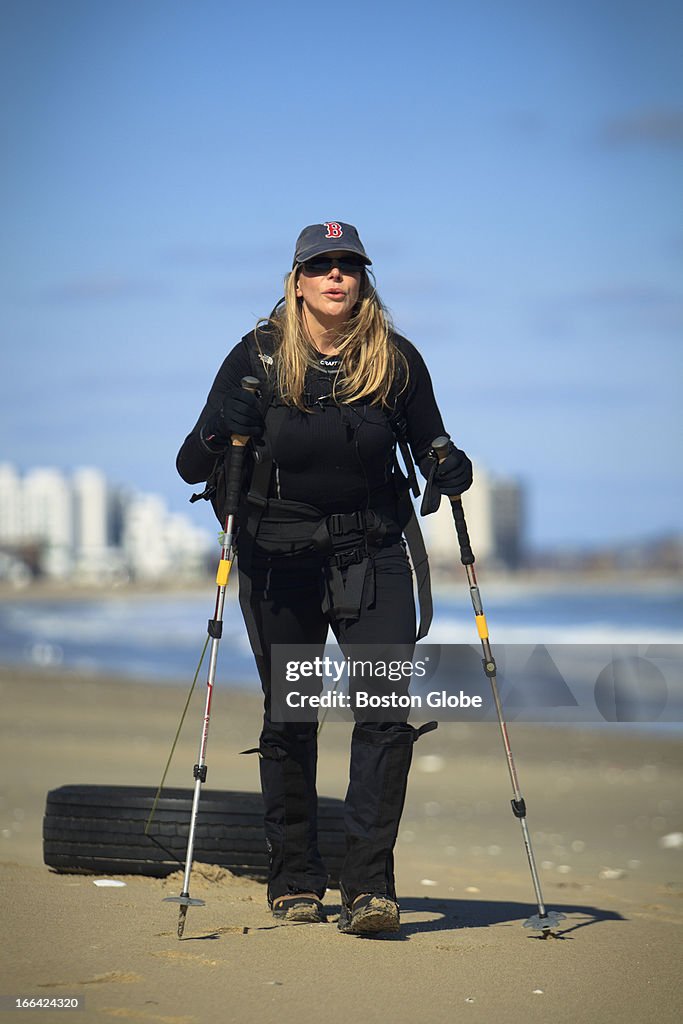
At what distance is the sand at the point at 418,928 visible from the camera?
374 cm

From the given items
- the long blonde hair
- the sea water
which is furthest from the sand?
the sea water

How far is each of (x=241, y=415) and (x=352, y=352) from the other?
1.53 feet

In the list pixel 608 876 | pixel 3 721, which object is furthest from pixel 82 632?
pixel 608 876

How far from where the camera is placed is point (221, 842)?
5.64 meters

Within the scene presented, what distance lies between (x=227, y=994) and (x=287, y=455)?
5.80ft

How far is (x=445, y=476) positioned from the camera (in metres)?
4.80

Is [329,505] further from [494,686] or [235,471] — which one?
[494,686]

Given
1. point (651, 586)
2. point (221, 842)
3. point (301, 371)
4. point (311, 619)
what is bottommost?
point (221, 842)

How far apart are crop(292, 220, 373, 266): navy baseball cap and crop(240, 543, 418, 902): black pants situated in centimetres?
105

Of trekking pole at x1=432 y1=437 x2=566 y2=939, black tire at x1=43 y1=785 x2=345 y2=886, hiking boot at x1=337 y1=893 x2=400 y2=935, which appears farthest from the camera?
black tire at x1=43 y1=785 x2=345 y2=886

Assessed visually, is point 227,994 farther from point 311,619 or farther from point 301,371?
point 301,371

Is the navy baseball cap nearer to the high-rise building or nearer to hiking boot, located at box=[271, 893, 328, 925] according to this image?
hiking boot, located at box=[271, 893, 328, 925]

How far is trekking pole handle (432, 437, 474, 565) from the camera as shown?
15.6ft

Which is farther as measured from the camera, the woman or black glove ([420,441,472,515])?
black glove ([420,441,472,515])
